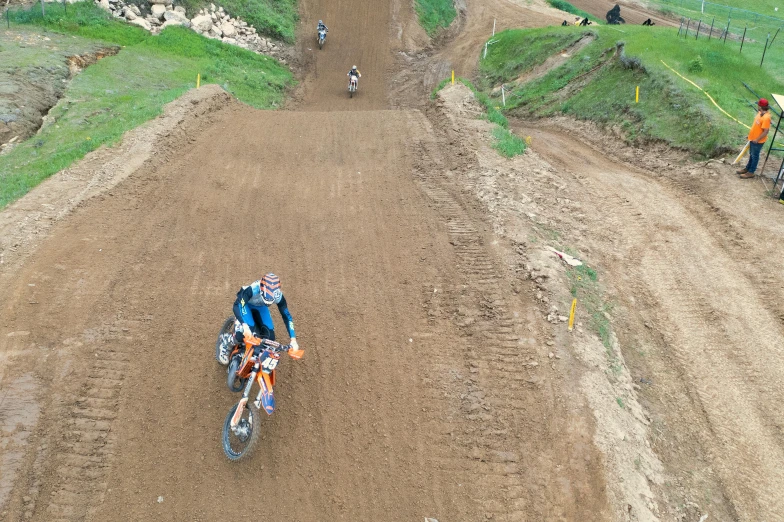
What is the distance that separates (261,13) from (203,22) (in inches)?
172

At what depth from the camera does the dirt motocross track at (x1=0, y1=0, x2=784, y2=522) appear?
759 cm

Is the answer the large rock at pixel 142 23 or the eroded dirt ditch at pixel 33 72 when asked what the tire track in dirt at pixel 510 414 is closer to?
the eroded dirt ditch at pixel 33 72

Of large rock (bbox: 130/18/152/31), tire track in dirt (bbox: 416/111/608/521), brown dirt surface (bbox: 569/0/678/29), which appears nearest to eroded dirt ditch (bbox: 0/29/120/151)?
large rock (bbox: 130/18/152/31)

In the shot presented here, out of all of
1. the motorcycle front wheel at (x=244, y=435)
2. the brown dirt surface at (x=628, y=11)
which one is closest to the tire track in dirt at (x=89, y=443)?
the motorcycle front wheel at (x=244, y=435)

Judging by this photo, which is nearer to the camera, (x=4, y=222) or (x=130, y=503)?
(x=130, y=503)

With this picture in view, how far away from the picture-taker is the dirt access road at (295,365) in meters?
7.47

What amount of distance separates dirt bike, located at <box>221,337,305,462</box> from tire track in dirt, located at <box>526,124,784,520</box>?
711cm

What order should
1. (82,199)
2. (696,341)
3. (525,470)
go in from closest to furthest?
(525,470) → (696,341) → (82,199)

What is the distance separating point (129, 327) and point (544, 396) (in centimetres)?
745

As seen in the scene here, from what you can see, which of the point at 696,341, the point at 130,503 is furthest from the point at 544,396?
the point at 130,503

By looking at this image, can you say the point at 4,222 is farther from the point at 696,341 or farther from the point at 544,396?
the point at 696,341

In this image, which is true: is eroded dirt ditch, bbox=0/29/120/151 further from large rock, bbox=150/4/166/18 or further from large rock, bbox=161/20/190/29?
large rock, bbox=150/4/166/18

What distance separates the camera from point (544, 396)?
28.8 feet

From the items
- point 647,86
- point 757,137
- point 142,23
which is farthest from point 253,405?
point 142,23
